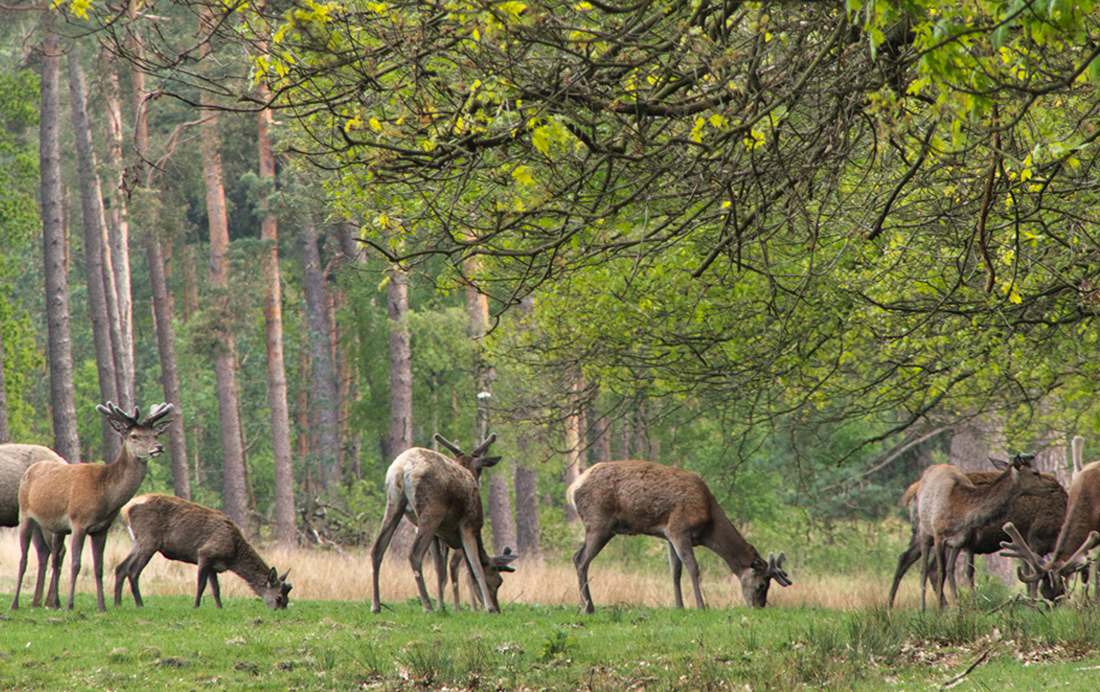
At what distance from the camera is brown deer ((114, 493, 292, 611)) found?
13109 mm

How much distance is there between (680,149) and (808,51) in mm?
1003

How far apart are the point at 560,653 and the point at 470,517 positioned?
3793mm

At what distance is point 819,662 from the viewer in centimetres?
851

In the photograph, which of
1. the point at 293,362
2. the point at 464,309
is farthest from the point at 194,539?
the point at 293,362

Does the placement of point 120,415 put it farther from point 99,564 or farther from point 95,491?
point 99,564

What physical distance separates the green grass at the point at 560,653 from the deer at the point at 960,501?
3.65 feet

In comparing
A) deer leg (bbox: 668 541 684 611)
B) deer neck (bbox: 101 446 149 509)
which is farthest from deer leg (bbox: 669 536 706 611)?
deer neck (bbox: 101 446 149 509)

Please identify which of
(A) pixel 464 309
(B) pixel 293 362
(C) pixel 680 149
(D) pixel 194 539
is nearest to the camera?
(C) pixel 680 149

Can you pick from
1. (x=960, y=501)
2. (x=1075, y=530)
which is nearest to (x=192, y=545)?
(x=960, y=501)

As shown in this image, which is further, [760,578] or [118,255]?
[118,255]

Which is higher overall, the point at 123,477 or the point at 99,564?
the point at 123,477

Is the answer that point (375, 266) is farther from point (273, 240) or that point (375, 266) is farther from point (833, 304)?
point (833, 304)

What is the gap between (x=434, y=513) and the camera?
40.9ft

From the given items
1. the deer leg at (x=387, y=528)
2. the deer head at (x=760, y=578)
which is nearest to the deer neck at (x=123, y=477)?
the deer leg at (x=387, y=528)
